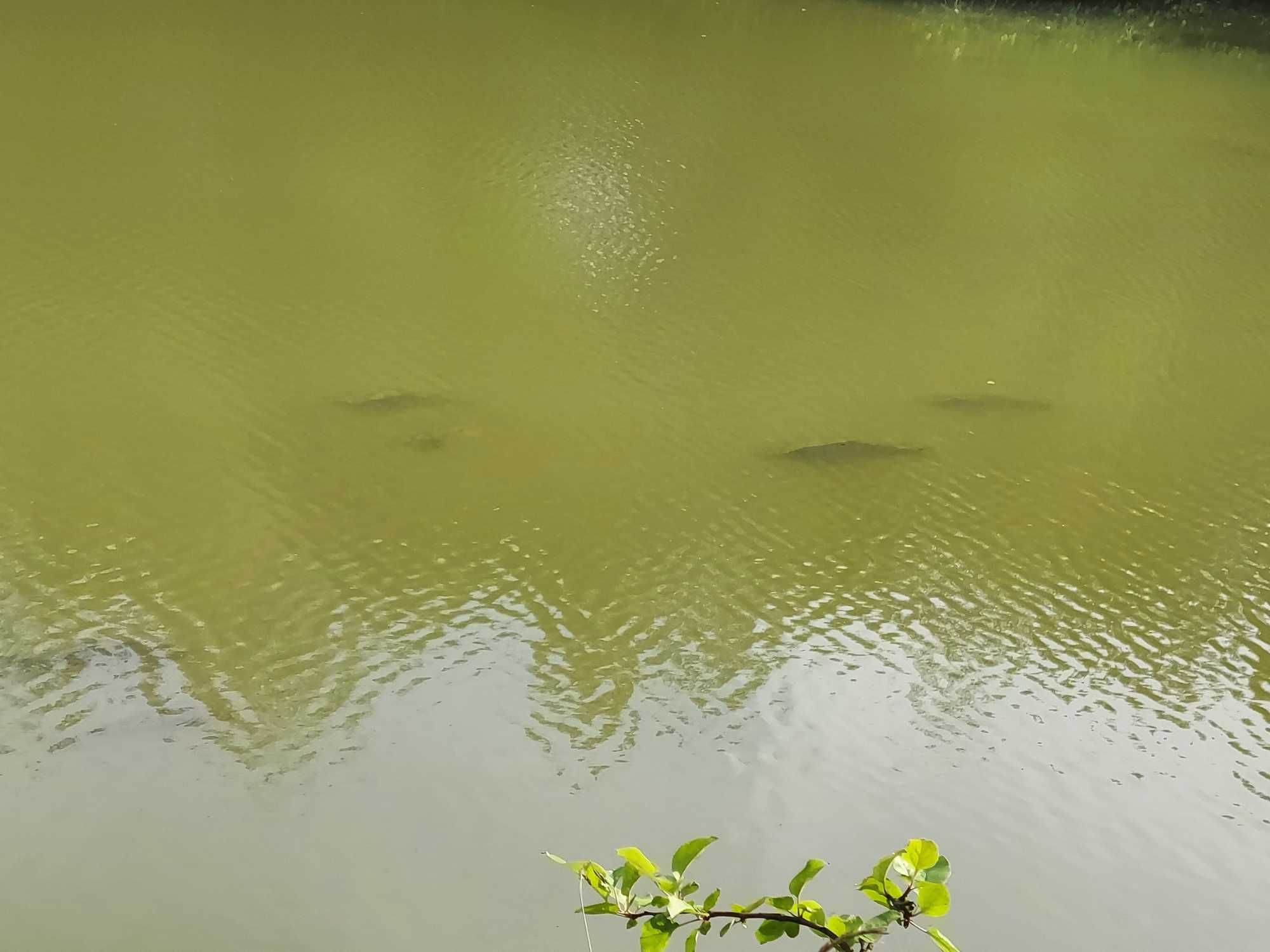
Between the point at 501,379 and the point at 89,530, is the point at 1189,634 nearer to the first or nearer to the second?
the point at 501,379

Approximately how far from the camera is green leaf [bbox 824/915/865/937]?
3.76ft

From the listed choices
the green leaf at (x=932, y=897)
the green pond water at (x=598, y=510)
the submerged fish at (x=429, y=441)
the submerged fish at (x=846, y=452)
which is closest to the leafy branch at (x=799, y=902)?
the green leaf at (x=932, y=897)

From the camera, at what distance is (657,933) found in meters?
1.17

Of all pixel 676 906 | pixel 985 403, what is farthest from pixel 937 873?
pixel 985 403

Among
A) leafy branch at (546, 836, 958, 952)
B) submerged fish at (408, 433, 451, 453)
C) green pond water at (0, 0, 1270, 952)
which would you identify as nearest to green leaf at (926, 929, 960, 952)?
leafy branch at (546, 836, 958, 952)

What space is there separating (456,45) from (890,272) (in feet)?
15.4

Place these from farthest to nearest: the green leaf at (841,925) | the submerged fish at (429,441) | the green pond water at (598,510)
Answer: the submerged fish at (429,441) → the green pond water at (598,510) → the green leaf at (841,925)

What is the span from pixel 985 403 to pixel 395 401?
244 centimetres

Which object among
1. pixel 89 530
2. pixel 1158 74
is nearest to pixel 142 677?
pixel 89 530

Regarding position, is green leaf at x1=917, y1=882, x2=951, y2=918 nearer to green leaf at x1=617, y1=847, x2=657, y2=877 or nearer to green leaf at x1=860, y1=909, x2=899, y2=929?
green leaf at x1=860, y1=909, x2=899, y2=929

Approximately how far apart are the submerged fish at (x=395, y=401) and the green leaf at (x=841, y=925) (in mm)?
4043

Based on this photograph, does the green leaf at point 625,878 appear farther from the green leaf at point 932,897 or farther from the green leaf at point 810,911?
the green leaf at point 932,897

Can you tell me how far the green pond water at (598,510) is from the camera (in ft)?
9.90

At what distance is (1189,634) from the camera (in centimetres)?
411
